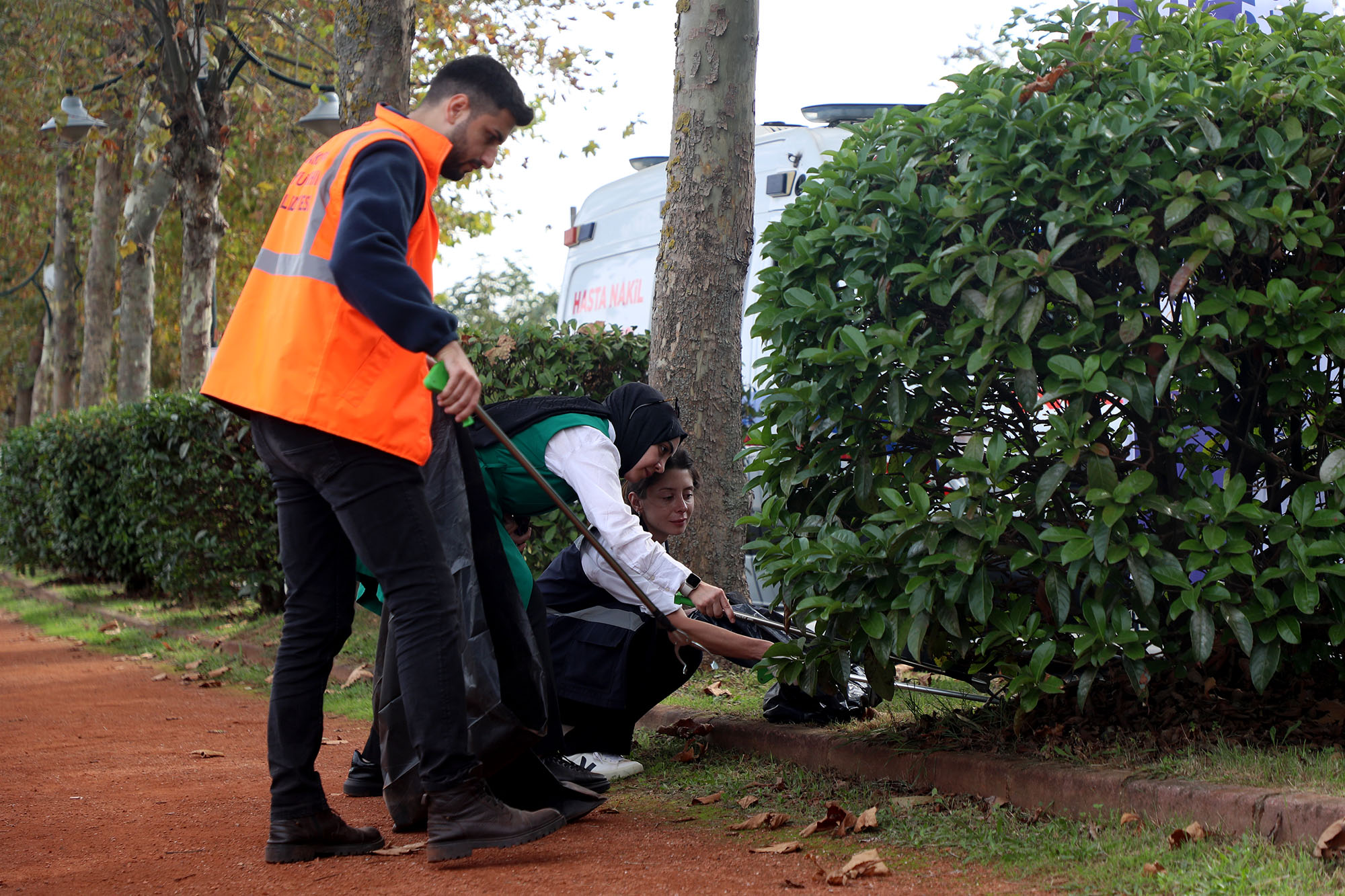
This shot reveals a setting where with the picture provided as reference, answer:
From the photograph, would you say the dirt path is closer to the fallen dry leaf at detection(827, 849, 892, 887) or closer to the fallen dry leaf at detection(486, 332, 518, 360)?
the fallen dry leaf at detection(827, 849, 892, 887)

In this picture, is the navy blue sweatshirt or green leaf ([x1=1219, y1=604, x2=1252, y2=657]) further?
green leaf ([x1=1219, y1=604, x2=1252, y2=657])

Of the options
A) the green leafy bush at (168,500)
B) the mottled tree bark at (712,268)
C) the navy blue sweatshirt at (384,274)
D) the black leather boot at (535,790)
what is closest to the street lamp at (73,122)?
the green leafy bush at (168,500)

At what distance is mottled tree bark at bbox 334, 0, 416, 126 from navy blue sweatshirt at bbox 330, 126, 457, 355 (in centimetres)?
461

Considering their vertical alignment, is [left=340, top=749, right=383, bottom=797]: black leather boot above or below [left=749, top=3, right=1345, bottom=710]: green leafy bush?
below

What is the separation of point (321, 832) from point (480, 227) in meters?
17.6

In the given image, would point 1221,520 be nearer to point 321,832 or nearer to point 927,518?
point 927,518

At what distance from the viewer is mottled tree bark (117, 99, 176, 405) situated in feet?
51.6

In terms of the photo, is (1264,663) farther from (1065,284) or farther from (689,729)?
(689,729)

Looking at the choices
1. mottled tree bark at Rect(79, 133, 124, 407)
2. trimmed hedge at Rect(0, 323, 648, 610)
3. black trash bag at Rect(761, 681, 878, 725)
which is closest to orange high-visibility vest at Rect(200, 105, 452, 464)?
black trash bag at Rect(761, 681, 878, 725)

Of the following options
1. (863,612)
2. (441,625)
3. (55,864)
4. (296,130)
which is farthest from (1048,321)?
(296,130)

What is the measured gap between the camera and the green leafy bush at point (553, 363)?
6988mm

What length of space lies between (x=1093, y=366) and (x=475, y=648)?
1.82 metres

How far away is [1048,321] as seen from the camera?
3.62 meters

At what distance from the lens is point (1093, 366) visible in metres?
3.37
